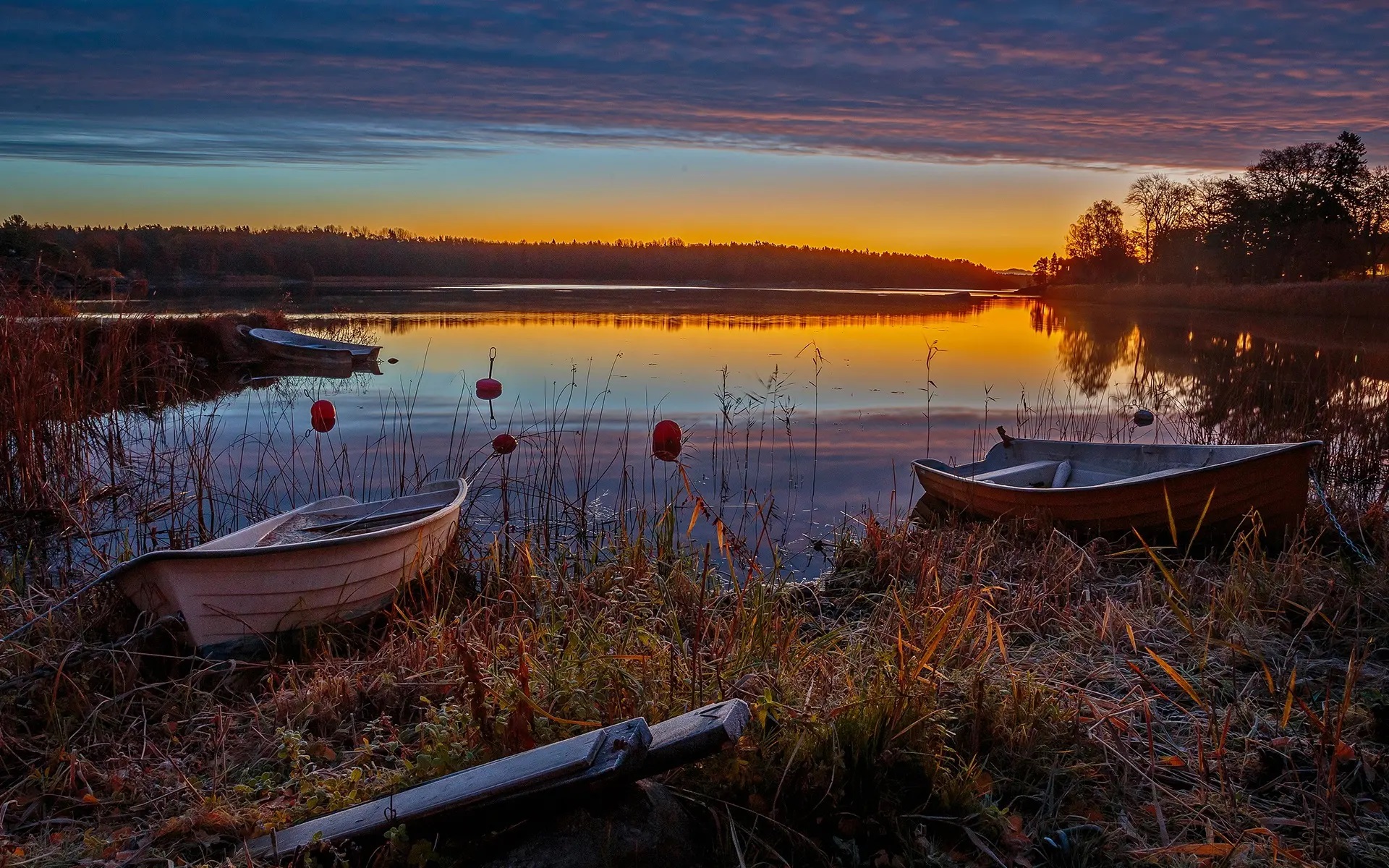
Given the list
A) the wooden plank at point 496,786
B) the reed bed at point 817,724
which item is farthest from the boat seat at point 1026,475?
the wooden plank at point 496,786

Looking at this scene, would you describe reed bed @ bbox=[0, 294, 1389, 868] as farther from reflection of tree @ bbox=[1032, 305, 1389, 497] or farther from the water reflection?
reflection of tree @ bbox=[1032, 305, 1389, 497]

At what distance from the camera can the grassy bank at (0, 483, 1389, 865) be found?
3131 millimetres

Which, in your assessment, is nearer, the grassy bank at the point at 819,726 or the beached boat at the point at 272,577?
the grassy bank at the point at 819,726

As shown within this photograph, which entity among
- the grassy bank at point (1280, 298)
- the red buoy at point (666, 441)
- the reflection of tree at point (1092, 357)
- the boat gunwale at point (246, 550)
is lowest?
the boat gunwale at point (246, 550)

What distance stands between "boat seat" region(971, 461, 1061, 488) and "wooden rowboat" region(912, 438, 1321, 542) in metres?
0.01

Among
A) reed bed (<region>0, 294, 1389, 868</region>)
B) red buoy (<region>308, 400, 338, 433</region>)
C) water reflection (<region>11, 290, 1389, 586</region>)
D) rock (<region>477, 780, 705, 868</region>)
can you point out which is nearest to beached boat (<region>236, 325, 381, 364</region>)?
water reflection (<region>11, 290, 1389, 586</region>)

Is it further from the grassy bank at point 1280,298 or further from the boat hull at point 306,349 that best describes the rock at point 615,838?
the grassy bank at point 1280,298

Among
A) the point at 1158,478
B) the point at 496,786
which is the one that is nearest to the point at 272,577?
the point at 496,786

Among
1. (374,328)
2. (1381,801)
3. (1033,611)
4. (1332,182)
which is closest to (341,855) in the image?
(1381,801)

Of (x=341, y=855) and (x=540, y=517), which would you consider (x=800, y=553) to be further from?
(x=341, y=855)

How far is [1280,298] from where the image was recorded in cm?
4022

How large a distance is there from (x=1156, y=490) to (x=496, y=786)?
690cm

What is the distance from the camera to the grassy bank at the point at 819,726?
3131 mm

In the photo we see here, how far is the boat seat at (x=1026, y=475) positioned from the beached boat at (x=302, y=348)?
55.9ft
